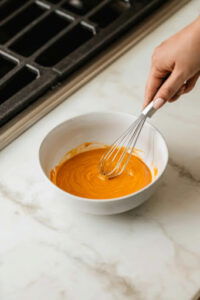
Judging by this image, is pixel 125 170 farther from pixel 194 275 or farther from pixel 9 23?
pixel 9 23

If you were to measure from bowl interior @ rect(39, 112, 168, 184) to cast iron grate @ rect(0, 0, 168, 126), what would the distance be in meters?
0.13

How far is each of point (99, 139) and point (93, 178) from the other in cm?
9

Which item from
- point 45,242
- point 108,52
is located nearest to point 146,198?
point 45,242

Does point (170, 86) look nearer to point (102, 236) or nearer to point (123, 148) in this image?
point (123, 148)

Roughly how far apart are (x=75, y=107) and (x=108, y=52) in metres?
0.15

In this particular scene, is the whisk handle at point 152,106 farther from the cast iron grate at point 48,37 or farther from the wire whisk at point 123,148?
the cast iron grate at point 48,37

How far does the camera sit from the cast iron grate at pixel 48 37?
3.45 ft

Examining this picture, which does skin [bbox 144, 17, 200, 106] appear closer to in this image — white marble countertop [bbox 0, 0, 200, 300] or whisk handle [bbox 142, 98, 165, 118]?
whisk handle [bbox 142, 98, 165, 118]

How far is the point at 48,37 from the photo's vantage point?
4.00ft

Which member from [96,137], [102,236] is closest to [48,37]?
[96,137]

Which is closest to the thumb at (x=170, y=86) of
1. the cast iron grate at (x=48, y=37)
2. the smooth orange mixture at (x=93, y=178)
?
the smooth orange mixture at (x=93, y=178)

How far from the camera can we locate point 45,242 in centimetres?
83

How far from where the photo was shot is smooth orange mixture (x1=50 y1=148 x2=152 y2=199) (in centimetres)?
86

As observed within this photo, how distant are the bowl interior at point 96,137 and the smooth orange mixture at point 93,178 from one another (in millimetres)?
15
